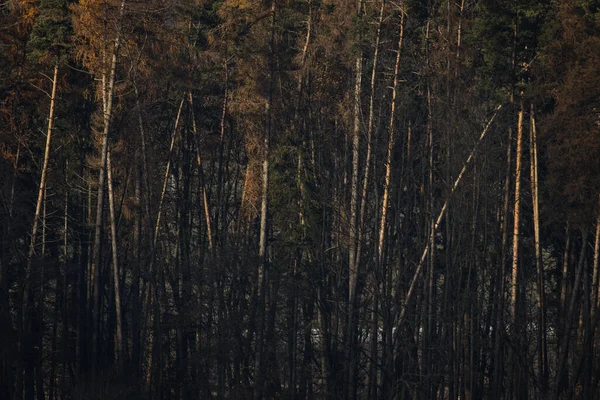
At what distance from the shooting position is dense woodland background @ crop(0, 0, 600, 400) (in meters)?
23.2

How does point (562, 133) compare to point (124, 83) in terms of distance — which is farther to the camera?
point (124, 83)

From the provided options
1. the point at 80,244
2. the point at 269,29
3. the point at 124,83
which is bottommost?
the point at 80,244

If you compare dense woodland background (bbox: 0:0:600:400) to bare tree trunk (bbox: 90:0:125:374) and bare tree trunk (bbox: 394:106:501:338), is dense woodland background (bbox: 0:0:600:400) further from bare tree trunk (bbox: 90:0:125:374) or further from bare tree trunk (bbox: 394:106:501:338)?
bare tree trunk (bbox: 394:106:501:338)

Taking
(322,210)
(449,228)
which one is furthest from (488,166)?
(322,210)

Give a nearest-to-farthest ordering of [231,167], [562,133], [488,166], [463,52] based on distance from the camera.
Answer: [562,133] < [488,166] < [463,52] < [231,167]

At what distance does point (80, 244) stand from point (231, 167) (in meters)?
7.68

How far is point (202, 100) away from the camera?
107 ft

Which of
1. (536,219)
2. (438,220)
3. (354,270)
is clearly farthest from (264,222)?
(536,219)

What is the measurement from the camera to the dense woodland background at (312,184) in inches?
914

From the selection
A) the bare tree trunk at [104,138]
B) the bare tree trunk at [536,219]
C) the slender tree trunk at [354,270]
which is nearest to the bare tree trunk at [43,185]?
the bare tree trunk at [104,138]

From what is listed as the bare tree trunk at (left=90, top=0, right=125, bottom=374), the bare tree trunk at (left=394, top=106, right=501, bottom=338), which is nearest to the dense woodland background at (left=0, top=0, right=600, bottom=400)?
the bare tree trunk at (left=90, top=0, right=125, bottom=374)

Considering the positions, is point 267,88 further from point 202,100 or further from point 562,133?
point 562,133

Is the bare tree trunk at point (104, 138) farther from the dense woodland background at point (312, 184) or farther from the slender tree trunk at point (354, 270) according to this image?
the slender tree trunk at point (354, 270)

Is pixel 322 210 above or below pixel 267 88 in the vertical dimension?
below
